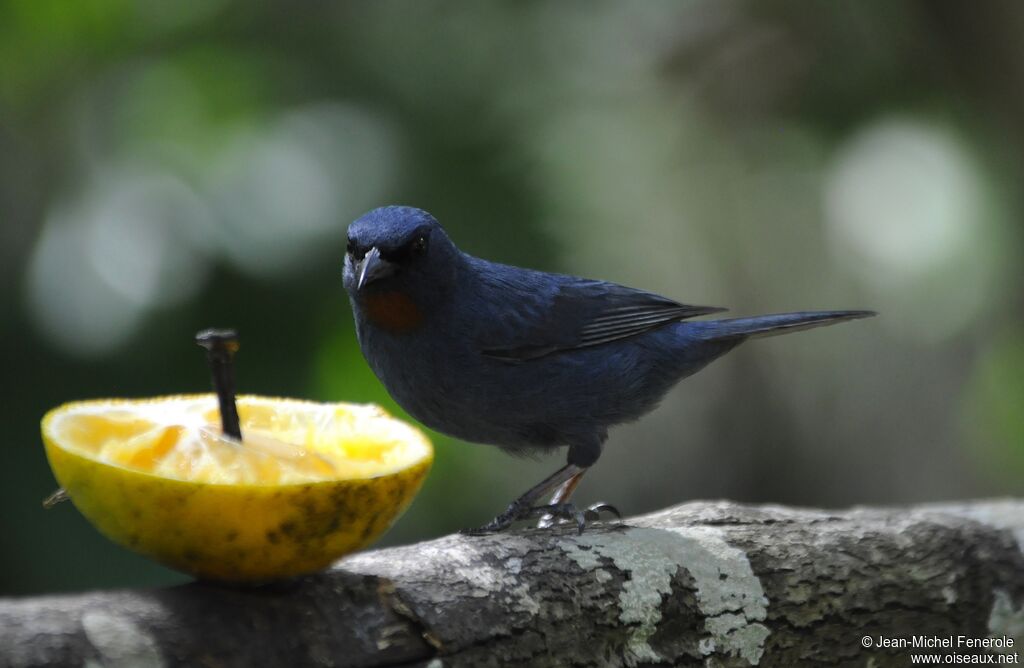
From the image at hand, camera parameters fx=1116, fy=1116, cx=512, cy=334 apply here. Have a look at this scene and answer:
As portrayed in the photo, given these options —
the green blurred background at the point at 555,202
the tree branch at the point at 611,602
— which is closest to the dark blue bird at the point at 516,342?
the tree branch at the point at 611,602

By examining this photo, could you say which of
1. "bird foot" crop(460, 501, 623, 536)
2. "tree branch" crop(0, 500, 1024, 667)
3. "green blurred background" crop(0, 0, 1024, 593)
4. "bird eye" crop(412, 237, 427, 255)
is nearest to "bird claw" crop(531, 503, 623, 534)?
"bird foot" crop(460, 501, 623, 536)

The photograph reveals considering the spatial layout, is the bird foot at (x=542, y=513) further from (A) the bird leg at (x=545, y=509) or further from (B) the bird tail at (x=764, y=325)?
(B) the bird tail at (x=764, y=325)

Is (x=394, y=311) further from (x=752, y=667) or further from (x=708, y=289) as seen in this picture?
(x=708, y=289)

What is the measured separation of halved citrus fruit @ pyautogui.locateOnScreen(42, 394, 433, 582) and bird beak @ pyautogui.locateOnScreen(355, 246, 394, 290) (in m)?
0.85

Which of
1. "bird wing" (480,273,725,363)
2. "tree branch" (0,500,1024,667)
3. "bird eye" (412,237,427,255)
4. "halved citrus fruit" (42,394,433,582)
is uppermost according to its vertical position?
"bird eye" (412,237,427,255)

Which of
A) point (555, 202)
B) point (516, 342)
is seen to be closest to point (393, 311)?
point (516, 342)

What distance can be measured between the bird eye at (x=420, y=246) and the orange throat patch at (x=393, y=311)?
15cm

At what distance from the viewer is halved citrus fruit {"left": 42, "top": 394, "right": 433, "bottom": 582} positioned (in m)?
2.17

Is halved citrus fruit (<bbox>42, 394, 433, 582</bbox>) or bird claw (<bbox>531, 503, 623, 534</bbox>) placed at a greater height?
halved citrus fruit (<bbox>42, 394, 433, 582</bbox>)

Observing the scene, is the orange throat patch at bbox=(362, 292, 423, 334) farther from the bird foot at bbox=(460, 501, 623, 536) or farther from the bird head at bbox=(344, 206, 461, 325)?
the bird foot at bbox=(460, 501, 623, 536)

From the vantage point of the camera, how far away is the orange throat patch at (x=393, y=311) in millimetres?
3545

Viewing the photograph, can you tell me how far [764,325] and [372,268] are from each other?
1.67 m

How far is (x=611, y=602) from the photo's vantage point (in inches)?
111

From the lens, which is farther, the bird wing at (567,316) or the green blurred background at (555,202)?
the green blurred background at (555,202)
